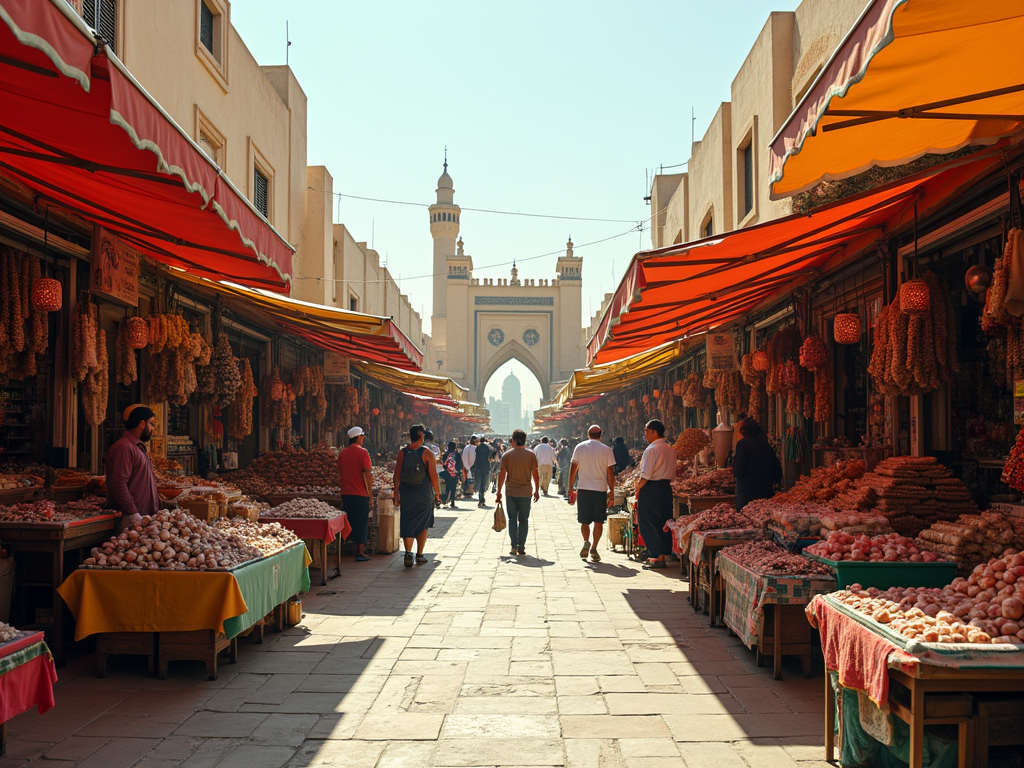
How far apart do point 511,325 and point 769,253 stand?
123 feet

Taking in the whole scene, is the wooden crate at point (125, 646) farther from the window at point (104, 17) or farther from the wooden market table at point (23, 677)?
the window at point (104, 17)

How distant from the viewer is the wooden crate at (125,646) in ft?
15.6

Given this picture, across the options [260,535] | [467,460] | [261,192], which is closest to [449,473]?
[467,460]

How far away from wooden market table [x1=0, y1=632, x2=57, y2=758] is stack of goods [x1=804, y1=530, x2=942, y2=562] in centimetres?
373

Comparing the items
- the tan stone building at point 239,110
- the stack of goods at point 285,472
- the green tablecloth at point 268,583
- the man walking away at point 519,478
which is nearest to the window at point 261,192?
the tan stone building at point 239,110

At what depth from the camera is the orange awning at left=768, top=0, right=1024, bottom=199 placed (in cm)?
286

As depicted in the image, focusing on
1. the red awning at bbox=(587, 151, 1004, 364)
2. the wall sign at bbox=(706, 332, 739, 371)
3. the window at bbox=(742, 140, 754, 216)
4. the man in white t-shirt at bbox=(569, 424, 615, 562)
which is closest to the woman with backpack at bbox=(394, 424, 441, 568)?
the man in white t-shirt at bbox=(569, 424, 615, 562)

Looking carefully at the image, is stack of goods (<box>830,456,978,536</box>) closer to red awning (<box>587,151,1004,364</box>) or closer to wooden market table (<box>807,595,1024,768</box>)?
red awning (<box>587,151,1004,364</box>)

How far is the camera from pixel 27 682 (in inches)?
134

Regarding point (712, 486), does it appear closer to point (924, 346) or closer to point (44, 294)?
point (924, 346)

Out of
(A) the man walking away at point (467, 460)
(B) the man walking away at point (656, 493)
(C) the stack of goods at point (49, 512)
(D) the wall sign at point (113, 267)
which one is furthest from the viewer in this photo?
(A) the man walking away at point (467, 460)

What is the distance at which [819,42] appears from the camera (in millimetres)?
8984

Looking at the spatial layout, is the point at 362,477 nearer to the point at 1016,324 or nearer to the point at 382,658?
the point at 382,658

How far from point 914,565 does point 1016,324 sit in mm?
1292
